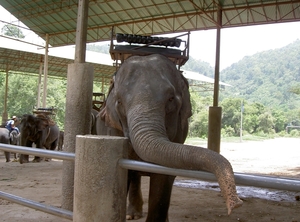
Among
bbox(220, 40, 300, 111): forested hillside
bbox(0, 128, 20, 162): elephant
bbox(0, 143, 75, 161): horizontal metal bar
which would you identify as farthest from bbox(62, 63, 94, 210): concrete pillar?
bbox(220, 40, 300, 111): forested hillside

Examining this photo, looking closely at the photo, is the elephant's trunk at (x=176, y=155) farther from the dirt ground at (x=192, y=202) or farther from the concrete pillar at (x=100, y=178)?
the dirt ground at (x=192, y=202)

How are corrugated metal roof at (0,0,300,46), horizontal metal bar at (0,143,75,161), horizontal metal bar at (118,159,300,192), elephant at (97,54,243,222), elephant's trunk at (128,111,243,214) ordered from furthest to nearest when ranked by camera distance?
1. corrugated metal roof at (0,0,300,46)
2. horizontal metal bar at (0,143,75,161)
3. elephant at (97,54,243,222)
4. elephant's trunk at (128,111,243,214)
5. horizontal metal bar at (118,159,300,192)

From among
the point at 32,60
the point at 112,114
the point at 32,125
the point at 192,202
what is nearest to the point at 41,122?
the point at 32,125

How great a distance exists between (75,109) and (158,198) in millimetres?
2270

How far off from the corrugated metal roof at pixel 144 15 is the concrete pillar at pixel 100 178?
11958 millimetres

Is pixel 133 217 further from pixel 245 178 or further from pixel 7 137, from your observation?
pixel 7 137

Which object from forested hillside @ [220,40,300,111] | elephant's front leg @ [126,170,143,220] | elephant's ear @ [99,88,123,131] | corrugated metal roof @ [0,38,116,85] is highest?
forested hillside @ [220,40,300,111]

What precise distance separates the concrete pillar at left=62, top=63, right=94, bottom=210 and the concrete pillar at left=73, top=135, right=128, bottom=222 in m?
3.32

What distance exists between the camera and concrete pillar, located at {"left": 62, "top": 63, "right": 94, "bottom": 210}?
17.9ft

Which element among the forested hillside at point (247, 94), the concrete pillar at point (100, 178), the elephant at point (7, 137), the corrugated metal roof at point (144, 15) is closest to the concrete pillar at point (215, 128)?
the corrugated metal roof at point (144, 15)

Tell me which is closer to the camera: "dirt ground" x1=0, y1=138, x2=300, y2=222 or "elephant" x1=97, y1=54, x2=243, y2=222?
"elephant" x1=97, y1=54, x2=243, y2=222

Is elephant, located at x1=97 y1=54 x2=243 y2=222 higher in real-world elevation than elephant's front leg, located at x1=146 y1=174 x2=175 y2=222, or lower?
higher

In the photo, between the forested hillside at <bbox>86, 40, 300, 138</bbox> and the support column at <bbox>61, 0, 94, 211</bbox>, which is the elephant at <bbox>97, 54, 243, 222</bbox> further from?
the forested hillside at <bbox>86, 40, 300, 138</bbox>

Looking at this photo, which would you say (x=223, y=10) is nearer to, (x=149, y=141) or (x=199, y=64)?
(x=149, y=141)
